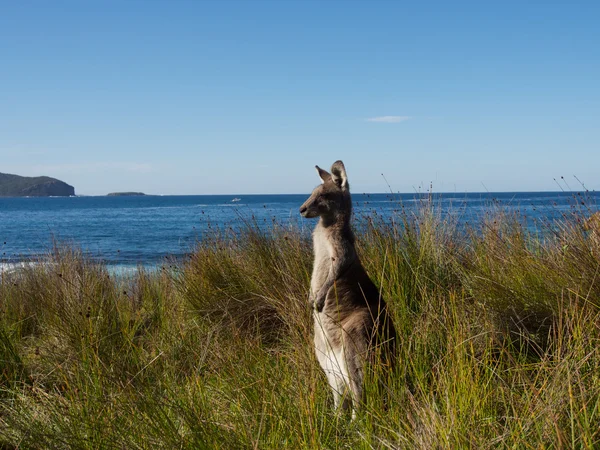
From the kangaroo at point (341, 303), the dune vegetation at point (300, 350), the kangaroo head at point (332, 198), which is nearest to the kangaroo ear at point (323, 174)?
the kangaroo at point (341, 303)

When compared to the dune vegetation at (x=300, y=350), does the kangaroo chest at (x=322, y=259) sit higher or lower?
higher

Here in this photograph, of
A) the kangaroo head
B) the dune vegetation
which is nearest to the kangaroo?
the kangaroo head

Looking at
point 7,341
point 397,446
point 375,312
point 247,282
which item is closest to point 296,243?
point 247,282

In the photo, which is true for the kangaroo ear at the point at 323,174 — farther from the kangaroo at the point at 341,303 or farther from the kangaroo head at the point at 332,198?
the kangaroo head at the point at 332,198

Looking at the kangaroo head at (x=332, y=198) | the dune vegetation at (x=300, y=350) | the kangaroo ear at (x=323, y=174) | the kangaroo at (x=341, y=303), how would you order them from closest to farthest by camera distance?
the dune vegetation at (x=300, y=350) → the kangaroo at (x=341, y=303) → the kangaroo head at (x=332, y=198) → the kangaroo ear at (x=323, y=174)

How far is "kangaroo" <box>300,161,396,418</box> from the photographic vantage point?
12.0 ft

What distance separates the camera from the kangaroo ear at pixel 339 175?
15.1ft

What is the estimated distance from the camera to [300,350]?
13.2 feet

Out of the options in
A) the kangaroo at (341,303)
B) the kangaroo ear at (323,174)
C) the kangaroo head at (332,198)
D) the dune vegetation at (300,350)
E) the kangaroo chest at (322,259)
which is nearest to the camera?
the dune vegetation at (300,350)

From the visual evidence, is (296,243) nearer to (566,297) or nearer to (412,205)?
(412,205)

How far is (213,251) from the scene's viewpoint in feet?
24.3

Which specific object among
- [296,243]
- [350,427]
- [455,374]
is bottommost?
[350,427]

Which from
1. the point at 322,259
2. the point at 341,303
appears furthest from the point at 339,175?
the point at 341,303

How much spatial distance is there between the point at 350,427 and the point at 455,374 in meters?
0.70
